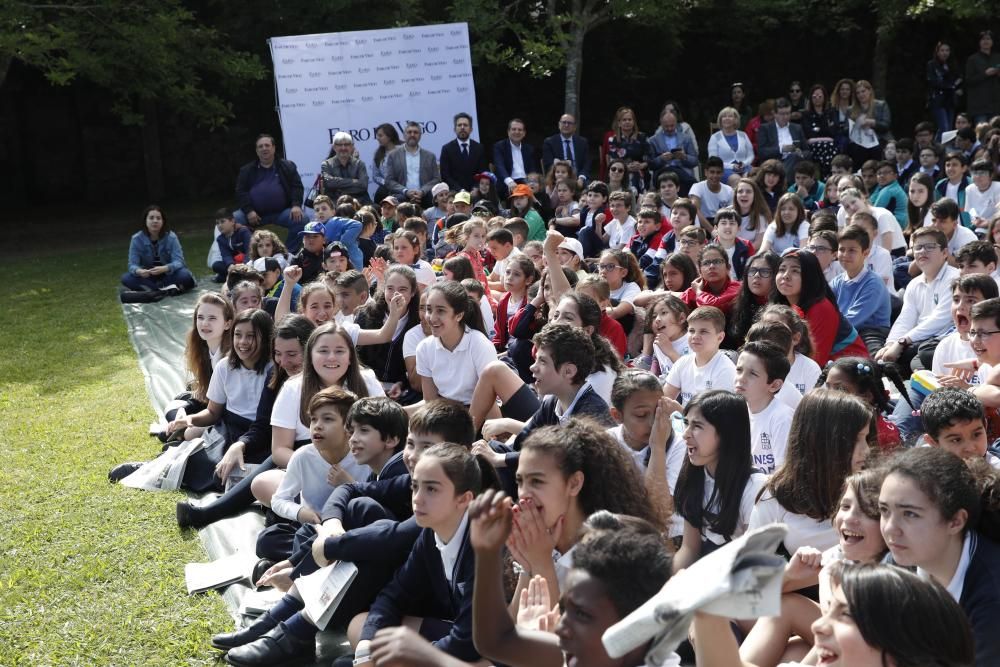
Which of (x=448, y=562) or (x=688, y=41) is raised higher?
(x=688, y=41)

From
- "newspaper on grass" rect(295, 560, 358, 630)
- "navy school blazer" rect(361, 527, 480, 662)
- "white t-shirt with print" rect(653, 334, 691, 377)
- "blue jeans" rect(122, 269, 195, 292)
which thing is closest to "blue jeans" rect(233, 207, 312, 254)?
"blue jeans" rect(122, 269, 195, 292)

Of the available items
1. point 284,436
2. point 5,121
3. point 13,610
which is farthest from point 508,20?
point 13,610

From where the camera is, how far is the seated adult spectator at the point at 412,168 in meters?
12.5

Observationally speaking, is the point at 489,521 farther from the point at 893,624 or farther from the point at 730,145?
the point at 730,145

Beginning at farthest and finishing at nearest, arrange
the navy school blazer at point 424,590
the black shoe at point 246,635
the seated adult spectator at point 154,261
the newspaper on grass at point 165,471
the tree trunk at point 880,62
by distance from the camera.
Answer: the tree trunk at point 880,62 → the seated adult spectator at point 154,261 → the newspaper on grass at point 165,471 → the black shoe at point 246,635 → the navy school blazer at point 424,590

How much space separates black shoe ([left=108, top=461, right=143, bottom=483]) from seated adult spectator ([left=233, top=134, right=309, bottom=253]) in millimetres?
6142

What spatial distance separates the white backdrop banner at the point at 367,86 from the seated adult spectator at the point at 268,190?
3.24 feet

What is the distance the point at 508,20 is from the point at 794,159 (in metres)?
5.70

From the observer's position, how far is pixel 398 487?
4.10 metres

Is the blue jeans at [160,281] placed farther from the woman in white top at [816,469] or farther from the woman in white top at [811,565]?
the woman in white top at [811,565]

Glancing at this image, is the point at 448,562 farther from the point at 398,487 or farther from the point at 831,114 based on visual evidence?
the point at 831,114

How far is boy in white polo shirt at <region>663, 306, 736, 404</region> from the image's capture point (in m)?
5.23

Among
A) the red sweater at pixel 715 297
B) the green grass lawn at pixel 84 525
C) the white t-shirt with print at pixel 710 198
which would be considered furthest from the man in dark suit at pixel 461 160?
the red sweater at pixel 715 297

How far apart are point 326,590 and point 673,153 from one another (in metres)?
9.59
